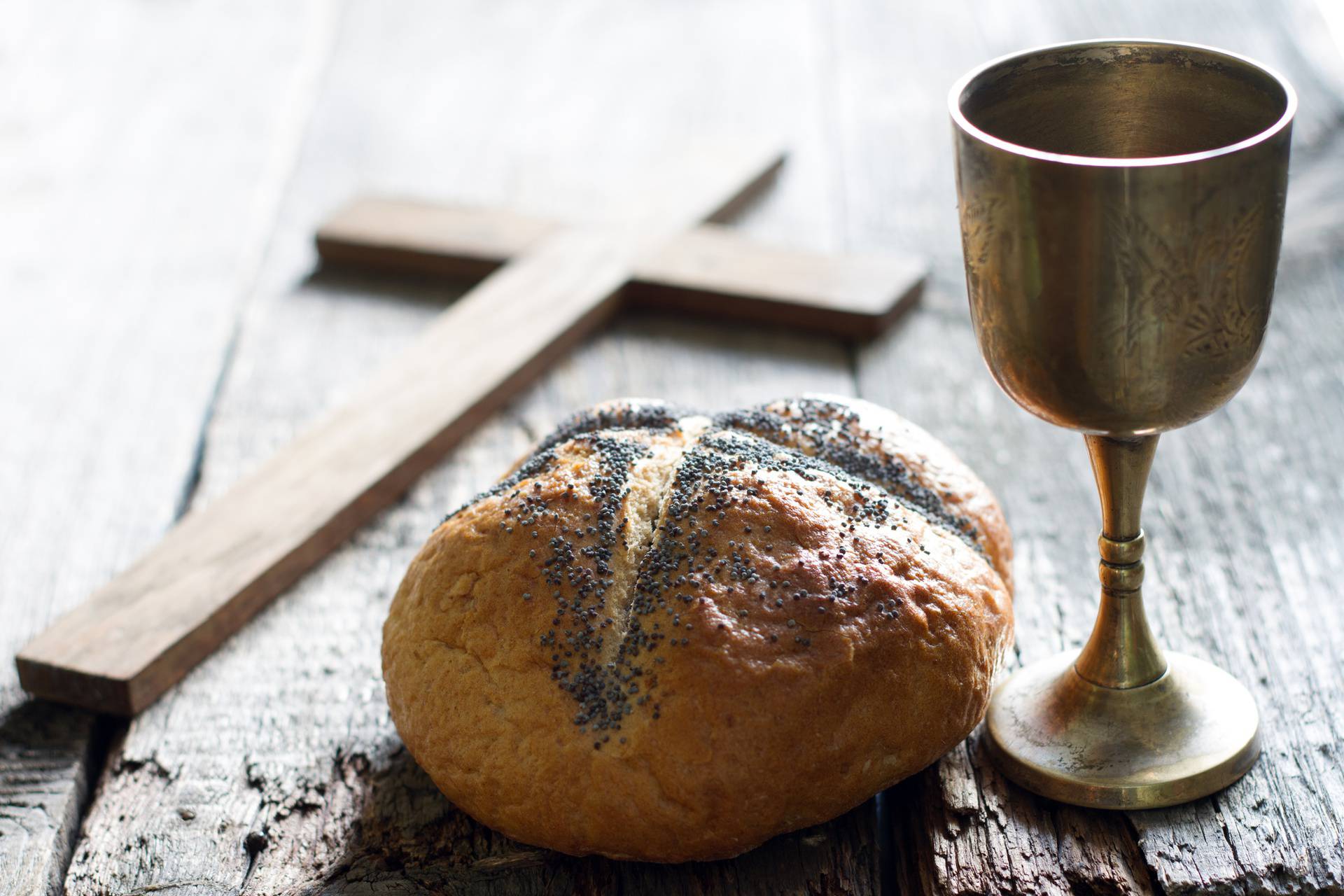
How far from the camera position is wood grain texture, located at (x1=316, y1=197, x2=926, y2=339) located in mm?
2166

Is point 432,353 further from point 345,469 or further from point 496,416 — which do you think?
point 345,469

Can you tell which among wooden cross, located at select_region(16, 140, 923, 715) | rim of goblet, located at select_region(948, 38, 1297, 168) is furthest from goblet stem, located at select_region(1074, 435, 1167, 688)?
wooden cross, located at select_region(16, 140, 923, 715)

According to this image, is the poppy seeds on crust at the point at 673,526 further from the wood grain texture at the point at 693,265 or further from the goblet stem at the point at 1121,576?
the wood grain texture at the point at 693,265

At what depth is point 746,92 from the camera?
3012mm

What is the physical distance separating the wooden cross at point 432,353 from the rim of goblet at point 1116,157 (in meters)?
0.93

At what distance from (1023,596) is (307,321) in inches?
52.2

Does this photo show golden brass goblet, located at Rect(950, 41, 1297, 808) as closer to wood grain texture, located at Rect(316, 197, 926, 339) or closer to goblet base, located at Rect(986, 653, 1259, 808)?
goblet base, located at Rect(986, 653, 1259, 808)

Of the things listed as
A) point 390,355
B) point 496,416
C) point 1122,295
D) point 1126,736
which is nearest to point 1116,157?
point 1122,295

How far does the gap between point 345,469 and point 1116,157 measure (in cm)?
105

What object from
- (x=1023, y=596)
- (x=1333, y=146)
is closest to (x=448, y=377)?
(x=1023, y=596)

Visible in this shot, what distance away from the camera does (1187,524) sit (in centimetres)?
165

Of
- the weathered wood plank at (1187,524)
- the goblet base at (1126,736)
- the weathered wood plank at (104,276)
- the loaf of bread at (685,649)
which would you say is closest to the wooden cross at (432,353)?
the weathered wood plank at (104,276)

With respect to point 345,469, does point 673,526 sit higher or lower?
higher

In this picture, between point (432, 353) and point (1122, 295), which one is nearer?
point (1122, 295)
